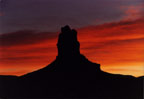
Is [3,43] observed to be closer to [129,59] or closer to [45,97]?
[45,97]

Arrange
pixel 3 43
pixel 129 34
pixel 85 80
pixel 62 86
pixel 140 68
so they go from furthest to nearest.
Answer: pixel 85 80 → pixel 62 86 → pixel 3 43 → pixel 129 34 → pixel 140 68

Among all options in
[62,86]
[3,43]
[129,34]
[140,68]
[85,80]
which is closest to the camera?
[140,68]

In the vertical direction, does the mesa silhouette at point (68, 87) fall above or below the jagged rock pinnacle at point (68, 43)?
below

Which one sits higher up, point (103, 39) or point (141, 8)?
point (141, 8)

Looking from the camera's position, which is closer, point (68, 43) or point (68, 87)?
point (68, 87)

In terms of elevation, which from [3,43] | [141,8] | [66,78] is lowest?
[66,78]

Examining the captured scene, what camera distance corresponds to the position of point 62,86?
2508 centimetres

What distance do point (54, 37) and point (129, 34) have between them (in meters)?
5.08

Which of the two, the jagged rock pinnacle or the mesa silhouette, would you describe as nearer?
the mesa silhouette

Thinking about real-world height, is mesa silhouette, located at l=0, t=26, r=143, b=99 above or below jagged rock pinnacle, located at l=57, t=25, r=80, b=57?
below

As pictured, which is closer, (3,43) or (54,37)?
(54,37)

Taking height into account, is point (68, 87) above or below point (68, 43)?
below

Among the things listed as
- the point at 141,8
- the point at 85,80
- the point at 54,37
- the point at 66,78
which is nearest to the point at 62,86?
the point at 66,78

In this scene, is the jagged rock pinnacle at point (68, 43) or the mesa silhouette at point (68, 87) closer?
the mesa silhouette at point (68, 87)
